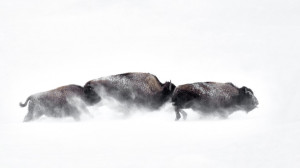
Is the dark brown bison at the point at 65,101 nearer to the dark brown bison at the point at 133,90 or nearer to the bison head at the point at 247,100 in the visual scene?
the dark brown bison at the point at 133,90

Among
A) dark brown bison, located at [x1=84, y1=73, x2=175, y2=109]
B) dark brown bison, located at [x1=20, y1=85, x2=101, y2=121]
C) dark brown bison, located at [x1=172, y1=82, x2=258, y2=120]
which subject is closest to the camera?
dark brown bison, located at [x1=172, y1=82, x2=258, y2=120]

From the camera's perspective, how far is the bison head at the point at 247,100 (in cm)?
1555

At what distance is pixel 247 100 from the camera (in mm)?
15570

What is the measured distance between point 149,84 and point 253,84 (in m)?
4.83

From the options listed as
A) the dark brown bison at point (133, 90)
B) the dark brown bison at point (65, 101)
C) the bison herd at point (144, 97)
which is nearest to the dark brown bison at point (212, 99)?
the bison herd at point (144, 97)

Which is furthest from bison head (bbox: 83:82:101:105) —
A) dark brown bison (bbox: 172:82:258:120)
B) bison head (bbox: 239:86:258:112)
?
bison head (bbox: 239:86:258:112)

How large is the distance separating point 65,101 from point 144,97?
2.04 m

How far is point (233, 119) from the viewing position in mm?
14969

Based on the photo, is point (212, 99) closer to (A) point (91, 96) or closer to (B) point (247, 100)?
(B) point (247, 100)

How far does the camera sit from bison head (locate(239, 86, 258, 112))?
15.5 metres

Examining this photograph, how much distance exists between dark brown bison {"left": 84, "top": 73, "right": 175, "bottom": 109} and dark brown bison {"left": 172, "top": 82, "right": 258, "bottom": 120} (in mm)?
748

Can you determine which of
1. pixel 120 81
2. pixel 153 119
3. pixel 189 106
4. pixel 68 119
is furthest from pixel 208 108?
pixel 68 119

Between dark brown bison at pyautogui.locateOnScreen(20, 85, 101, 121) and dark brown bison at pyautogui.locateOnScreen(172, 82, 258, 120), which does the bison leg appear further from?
dark brown bison at pyautogui.locateOnScreen(20, 85, 101, 121)

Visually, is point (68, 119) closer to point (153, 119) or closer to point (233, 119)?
point (153, 119)
